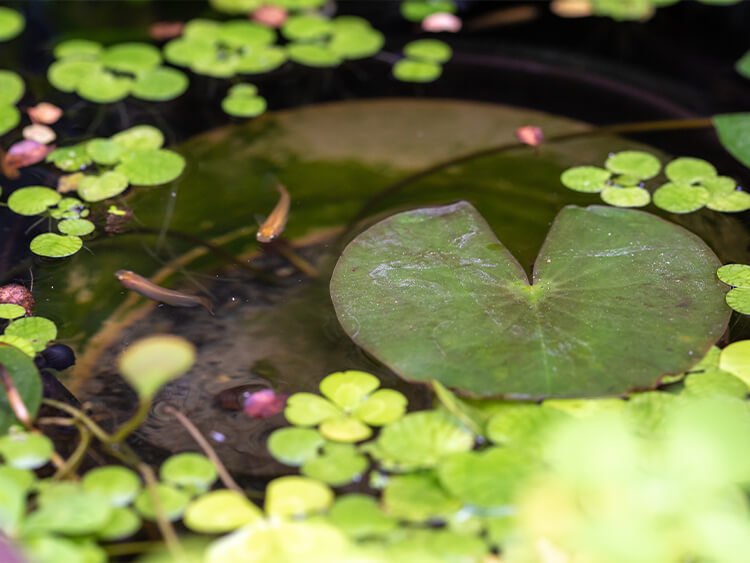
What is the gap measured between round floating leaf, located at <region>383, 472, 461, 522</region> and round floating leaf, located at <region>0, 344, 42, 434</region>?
591mm

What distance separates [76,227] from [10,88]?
657mm

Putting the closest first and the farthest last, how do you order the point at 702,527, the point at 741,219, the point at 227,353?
1. the point at 702,527
2. the point at 227,353
3. the point at 741,219

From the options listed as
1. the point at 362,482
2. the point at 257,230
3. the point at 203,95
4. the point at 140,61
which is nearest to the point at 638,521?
the point at 362,482

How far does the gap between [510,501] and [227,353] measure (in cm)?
60

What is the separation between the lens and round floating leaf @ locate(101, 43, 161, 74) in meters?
2.06

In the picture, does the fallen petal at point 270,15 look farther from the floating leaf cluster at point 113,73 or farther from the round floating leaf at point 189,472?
the round floating leaf at point 189,472

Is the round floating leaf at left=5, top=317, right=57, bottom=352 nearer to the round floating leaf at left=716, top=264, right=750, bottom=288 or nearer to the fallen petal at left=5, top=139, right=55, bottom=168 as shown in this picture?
the fallen petal at left=5, top=139, right=55, bottom=168

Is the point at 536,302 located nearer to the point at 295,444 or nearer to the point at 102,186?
the point at 295,444

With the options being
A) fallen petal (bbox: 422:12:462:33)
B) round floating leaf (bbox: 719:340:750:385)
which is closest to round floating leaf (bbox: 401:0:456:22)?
fallen petal (bbox: 422:12:462:33)

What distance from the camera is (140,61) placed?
6.83 ft

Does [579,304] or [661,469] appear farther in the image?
[579,304]

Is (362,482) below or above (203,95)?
below

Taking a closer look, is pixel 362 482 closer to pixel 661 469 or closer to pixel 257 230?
pixel 661 469

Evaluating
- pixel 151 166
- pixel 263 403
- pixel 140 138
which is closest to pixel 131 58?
pixel 140 138
